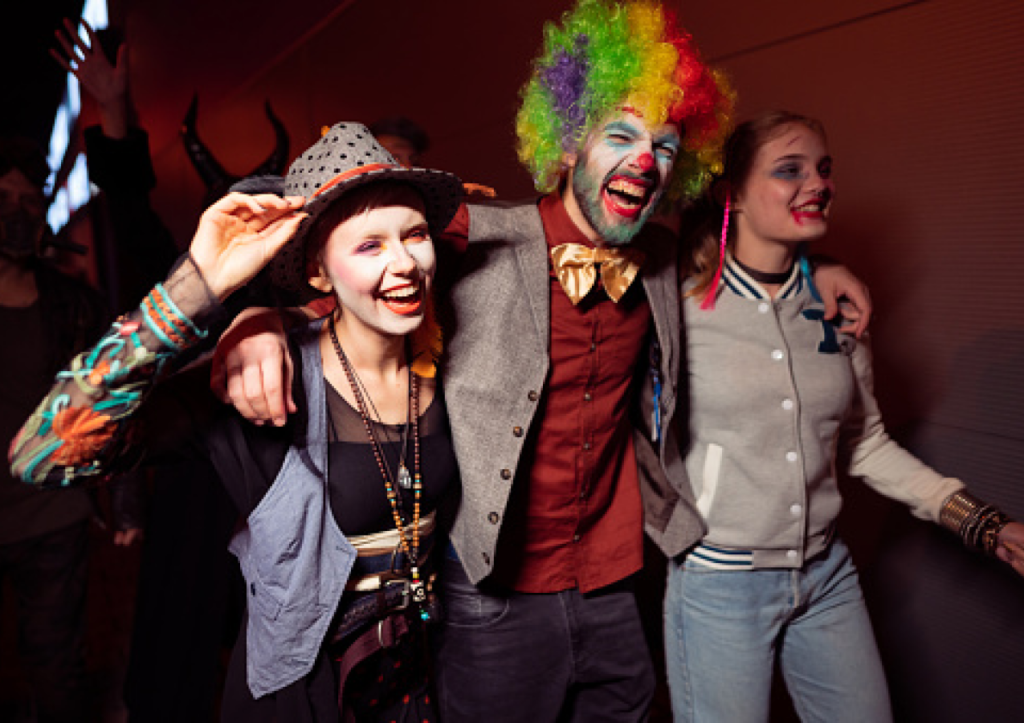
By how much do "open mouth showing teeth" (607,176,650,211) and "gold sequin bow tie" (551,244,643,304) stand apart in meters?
0.11

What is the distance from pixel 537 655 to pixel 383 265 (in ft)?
3.18

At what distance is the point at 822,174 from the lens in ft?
5.16

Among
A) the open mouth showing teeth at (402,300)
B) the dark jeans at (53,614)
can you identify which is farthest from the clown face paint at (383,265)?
the dark jeans at (53,614)

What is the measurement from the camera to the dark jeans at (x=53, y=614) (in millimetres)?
2281

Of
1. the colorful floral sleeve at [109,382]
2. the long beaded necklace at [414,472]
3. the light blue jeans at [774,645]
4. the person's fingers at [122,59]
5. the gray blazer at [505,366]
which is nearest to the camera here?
the colorful floral sleeve at [109,382]

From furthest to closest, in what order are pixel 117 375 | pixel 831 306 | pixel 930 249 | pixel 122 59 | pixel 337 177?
pixel 122 59
pixel 930 249
pixel 831 306
pixel 337 177
pixel 117 375

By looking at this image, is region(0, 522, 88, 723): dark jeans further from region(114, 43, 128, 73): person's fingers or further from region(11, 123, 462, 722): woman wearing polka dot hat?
region(114, 43, 128, 73): person's fingers

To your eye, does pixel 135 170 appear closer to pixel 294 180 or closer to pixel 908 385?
pixel 294 180

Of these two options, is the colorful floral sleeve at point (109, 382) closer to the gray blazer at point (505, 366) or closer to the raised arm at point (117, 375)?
the raised arm at point (117, 375)

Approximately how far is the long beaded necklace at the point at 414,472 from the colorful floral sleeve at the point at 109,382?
15.0 inches

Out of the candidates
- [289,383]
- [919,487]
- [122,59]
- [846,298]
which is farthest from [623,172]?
[122,59]

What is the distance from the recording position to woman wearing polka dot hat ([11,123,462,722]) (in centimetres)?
96

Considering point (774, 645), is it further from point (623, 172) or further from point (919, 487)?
point (623, 172)

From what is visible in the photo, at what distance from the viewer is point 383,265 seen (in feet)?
3.89
